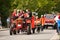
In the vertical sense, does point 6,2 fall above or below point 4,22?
above

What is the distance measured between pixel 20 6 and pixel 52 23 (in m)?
16.0

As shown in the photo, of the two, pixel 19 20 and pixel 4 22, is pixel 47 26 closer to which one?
pixel 4 22

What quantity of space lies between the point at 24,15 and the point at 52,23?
20115mm

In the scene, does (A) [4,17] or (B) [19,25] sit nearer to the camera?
(B) [19,25]

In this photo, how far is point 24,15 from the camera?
1081 inches

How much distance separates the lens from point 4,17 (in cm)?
5434

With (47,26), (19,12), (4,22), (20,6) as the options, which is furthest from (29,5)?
(19,12)

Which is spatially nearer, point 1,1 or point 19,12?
point 19,12

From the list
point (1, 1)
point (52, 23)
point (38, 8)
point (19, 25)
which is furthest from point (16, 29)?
point (38, 8)

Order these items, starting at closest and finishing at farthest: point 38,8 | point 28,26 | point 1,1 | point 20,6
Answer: point 28,26 < point 1,1 < point 20,6 < point 38,8

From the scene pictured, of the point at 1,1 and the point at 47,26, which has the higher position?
the point at 1,1

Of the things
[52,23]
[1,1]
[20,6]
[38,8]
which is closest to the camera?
[52,23]

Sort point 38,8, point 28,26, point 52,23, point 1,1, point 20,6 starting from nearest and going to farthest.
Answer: point 28,26 < point 52,23 < point 1,1 < point 20,6 < point 38,8

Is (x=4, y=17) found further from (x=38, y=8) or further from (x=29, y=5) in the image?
(x=38, y=8)
